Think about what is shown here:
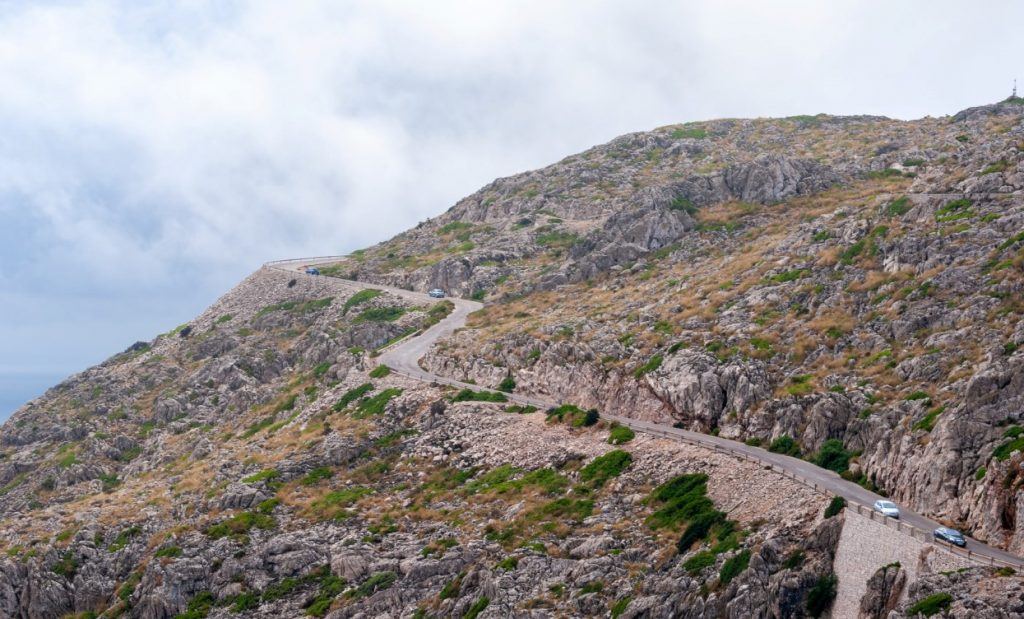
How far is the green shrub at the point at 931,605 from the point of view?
4019cm

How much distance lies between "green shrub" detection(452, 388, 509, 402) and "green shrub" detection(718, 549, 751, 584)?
36.3 metres

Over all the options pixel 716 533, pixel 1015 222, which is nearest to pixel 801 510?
pixel 716 533

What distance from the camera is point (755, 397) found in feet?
225

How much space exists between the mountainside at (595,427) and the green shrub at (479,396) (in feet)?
0.90

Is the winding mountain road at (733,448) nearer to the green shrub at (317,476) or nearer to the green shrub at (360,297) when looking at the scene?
the green shrub at (360,297)

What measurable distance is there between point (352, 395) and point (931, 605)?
60.6 metres

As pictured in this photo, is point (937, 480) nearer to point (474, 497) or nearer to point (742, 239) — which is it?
point (474, 497)

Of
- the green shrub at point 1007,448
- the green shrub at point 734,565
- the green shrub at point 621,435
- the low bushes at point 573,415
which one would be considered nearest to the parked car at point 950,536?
the green shrub at point 1007,448

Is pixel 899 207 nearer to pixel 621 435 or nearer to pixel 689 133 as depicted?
pixel 621 435

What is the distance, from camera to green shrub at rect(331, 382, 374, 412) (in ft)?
301

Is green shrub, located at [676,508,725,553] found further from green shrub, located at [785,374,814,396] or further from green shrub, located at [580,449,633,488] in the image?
green shrub, located at [785,374,814,396]

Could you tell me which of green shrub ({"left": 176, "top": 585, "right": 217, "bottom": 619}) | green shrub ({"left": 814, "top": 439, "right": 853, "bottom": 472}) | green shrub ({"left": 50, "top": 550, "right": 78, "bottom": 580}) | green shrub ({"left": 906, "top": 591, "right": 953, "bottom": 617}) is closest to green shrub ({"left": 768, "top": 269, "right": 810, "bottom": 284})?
green shrub ({"left": 814, "top": 439, "right": 853, "bottom": 472})

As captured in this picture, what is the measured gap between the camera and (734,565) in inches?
1917

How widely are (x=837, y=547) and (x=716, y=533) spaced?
6.94 meters
